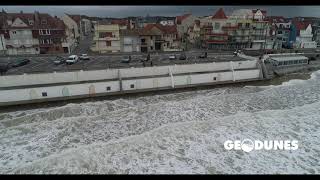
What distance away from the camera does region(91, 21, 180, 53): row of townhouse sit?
1655 cm

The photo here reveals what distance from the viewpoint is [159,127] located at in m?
7.22

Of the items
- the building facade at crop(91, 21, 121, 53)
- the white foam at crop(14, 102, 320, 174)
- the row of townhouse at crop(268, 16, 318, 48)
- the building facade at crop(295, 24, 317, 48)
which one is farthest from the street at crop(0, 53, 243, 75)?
the building facade at crop(295, 24, 317, 48)

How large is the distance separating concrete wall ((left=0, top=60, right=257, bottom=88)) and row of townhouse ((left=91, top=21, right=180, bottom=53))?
6246mm

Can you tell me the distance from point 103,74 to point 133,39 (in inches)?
300

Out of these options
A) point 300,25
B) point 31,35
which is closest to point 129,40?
point 31,35

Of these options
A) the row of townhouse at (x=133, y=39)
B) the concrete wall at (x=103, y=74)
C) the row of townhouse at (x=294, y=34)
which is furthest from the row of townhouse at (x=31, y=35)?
the row of townhouse at (x=294, y=34)

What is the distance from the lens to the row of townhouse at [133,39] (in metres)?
16.5

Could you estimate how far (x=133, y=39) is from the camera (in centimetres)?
1716

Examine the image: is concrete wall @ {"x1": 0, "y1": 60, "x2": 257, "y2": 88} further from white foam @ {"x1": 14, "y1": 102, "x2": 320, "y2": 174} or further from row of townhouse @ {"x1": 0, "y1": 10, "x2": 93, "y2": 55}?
row of townhouse @ {"x1": 0, "y1": 10, "x2": 93, "y2": 55}

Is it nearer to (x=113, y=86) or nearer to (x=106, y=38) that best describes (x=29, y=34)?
(x=106, y=38)

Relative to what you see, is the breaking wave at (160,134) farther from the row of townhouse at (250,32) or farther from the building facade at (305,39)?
the building facade at (305,39)

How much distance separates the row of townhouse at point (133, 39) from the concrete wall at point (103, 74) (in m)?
6.25

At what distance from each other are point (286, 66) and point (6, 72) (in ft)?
50.1
